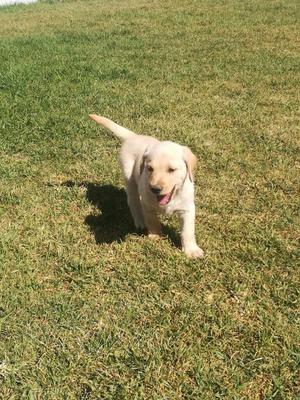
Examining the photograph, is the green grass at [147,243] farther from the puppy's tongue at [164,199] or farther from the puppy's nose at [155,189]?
the puppy's nose at [155,189]

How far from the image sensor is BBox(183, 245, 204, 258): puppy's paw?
3.87 meters

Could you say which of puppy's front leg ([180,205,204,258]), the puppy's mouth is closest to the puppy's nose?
the puppy's mouth

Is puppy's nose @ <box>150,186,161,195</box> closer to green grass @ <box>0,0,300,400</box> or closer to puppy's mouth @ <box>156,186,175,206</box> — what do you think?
puppy's mouth @ <box>156,186,175,206</box>

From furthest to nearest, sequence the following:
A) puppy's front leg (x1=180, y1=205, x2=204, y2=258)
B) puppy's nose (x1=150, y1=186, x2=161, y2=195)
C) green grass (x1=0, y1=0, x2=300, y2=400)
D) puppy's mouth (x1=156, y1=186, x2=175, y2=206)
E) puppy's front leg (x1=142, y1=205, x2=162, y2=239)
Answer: puppy's front leg (x1=142, y1=205, x2=162, y2=239), puppy's front leg (x1=180, y1=205, x2=204, y2=258), puppy's mouth (x1=156, y1=186, x2=175, y2=206), puppy's nose (x1=150, y1=186, x2=161, y2=195), green grass (x1=0, y1=0, x2=300, y2=400)

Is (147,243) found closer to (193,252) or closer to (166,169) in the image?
(193,252)

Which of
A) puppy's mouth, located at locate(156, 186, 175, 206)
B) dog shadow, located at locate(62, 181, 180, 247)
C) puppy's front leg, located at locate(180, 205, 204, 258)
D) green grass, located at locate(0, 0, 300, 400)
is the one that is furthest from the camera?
dog shadow, located at locate(62, 181, 180, 247)

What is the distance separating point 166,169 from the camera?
3.45 m

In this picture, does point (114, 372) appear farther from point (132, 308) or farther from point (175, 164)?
point (175, 164)

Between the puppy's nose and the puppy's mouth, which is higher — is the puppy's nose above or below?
above

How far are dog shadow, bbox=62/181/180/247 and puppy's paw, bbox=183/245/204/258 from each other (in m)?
0.18

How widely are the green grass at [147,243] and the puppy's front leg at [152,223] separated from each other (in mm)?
93

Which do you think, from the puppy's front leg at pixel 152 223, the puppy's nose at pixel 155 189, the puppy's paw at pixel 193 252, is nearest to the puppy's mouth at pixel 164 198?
the puppy's nose at pixel 155 189

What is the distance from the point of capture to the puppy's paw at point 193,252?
387 cm

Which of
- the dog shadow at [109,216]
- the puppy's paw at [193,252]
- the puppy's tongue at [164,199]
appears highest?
the puppy's tongue at [164,199]
